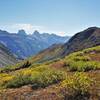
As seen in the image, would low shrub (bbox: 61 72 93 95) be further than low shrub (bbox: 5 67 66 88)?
No

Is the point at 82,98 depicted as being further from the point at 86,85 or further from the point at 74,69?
the point at 74,69

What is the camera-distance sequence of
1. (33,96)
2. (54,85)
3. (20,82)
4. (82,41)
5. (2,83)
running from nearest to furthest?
(33,96)
(54,85)
(20,82)
(2,83)
(82,41)

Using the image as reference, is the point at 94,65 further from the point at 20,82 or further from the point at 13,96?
the point at 13,96

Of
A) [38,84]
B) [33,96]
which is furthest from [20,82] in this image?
[33,96]

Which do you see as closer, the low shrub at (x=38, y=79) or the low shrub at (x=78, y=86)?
the low shrub at (x=78, y=86)

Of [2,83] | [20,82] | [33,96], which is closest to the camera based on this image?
[33,96]

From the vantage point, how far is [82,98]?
1334cm

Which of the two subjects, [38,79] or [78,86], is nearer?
[78,86]

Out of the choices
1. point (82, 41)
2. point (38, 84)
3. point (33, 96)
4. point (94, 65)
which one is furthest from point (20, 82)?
point (82, 41)

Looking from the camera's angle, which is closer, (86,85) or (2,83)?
(86,85)

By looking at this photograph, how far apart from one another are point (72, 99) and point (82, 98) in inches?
17.5

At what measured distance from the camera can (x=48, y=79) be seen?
1708 centimetres

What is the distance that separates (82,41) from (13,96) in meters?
181

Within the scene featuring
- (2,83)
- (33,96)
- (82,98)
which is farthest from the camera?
(2,83)
